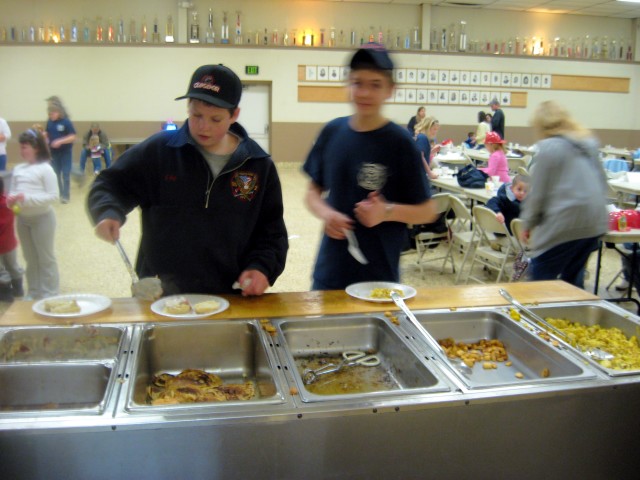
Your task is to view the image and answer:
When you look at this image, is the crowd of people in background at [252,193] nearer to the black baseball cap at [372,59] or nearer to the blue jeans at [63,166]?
the black baseball cap at [372,59]

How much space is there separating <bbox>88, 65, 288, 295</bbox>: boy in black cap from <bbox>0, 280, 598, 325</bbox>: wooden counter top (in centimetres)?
11

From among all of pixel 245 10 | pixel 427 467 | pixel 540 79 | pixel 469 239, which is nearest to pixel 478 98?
pixel 540 79

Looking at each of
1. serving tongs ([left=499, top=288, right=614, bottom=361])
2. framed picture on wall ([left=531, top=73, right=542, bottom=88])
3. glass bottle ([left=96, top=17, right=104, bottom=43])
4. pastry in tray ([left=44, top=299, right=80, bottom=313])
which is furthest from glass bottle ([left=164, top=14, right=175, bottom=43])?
serving tongs ([left=499, top=288, right=614, bottom=361])

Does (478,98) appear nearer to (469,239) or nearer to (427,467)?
(469,239)

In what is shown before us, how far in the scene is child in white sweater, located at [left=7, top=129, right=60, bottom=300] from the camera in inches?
159

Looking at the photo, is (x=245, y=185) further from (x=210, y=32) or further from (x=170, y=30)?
(x=170, y=30)

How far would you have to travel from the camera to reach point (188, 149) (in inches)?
77.2

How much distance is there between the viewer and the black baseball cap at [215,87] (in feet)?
6.00

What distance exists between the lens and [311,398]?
1.35 metres

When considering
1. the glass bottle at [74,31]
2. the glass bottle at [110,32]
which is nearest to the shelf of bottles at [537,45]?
the glass bottle at [110,32]

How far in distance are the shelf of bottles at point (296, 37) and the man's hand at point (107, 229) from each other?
9559 mm

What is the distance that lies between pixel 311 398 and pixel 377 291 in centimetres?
75

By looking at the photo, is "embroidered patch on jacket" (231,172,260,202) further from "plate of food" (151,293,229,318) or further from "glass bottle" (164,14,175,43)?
"glass bottle" (164,14,175,43)

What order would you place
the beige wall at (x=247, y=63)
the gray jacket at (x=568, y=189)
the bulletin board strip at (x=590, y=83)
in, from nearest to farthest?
the gray jacket at (x=568, y=189) < the beige wall at (x=247, y=63) < the bulletin board strip at (x=590, y=83)
